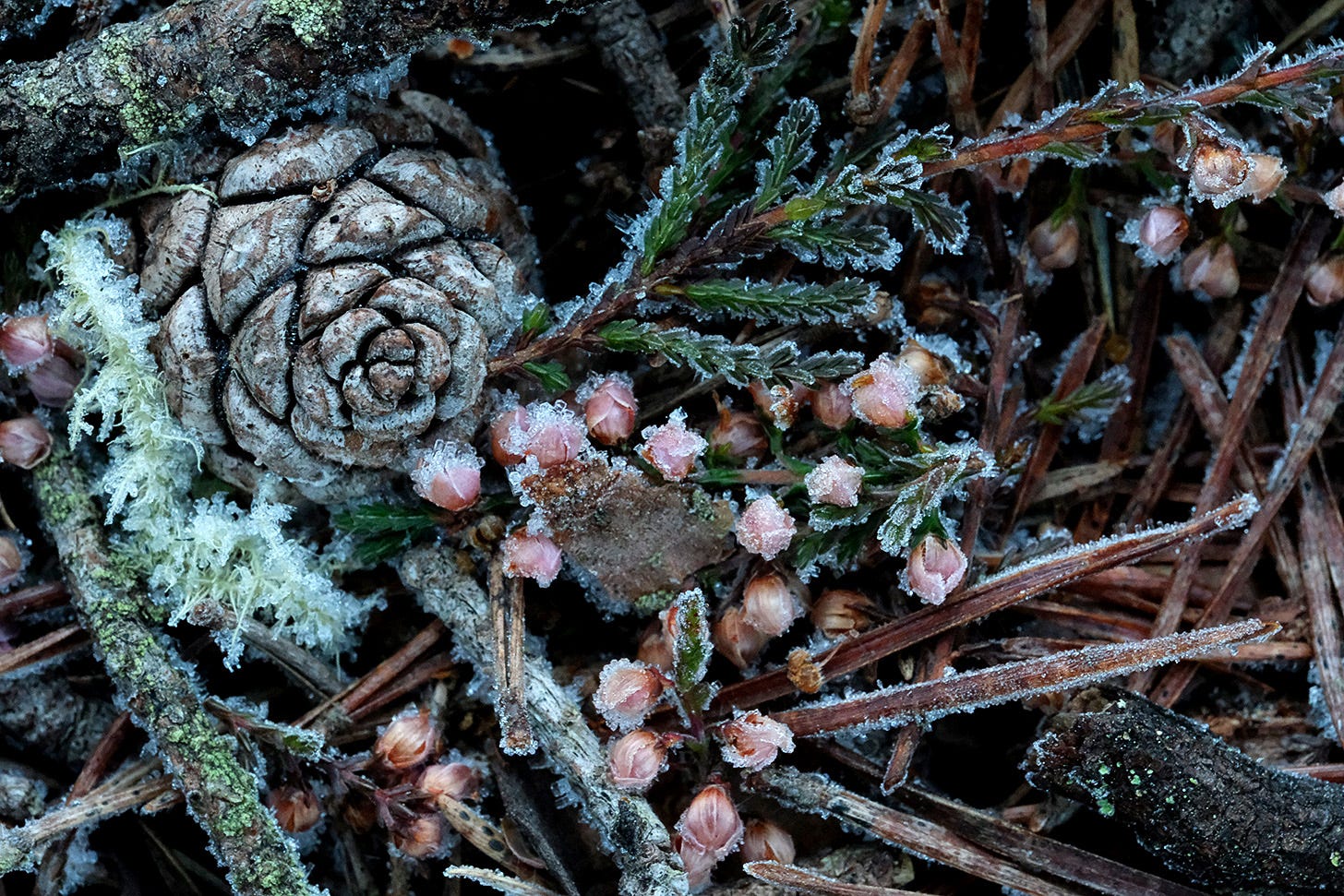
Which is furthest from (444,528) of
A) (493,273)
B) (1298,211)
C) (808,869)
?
(1298,211)

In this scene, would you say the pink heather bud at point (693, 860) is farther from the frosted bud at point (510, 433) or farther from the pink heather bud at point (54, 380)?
the pink heather bud at point (54, 380)

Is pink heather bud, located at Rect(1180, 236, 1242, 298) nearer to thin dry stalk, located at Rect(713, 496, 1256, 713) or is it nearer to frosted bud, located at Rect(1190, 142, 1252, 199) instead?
frosted bud, located at Rect(1190, 142, 1252, 199)

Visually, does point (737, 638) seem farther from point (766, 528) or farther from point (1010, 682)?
point (1010, 682)

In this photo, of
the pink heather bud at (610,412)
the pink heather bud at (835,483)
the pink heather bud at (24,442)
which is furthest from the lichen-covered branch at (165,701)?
the pink heather bud at (835,483)

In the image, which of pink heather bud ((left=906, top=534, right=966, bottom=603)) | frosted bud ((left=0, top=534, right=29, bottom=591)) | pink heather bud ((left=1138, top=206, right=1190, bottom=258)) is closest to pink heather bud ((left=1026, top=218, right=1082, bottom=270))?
pink heather bud ((left=1138, top=206, right=1190, bottom=258))

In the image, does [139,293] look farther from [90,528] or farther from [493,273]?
[493,273]

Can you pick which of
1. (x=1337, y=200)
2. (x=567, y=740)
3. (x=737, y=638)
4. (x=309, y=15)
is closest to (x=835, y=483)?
(x=737, y=638)
